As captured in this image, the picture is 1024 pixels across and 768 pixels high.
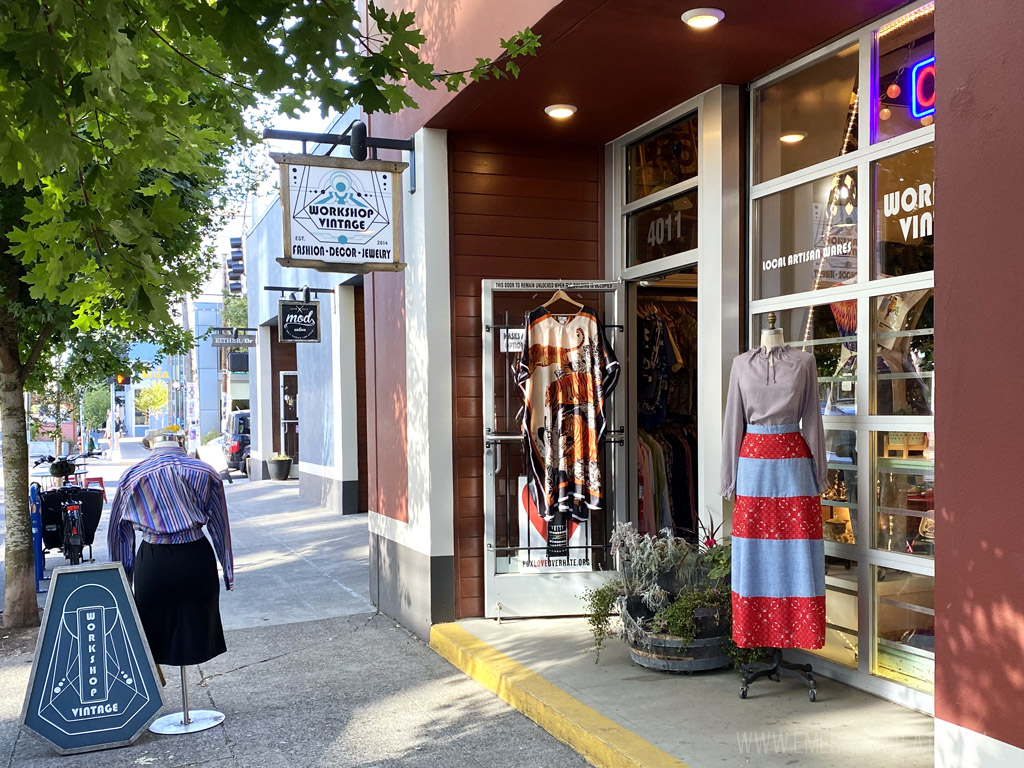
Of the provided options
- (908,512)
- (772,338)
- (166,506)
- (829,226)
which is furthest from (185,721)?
(829,226)

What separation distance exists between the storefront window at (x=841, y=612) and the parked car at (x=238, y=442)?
20.3 metres

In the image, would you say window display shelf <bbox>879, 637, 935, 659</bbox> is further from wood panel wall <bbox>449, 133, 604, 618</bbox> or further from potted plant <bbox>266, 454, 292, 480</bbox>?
potted plant <bbox>266, 454, 292, 480</bbox>

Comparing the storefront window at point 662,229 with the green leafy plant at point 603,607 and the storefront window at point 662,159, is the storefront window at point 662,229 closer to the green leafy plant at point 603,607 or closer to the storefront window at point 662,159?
the storefront window at point 662,159

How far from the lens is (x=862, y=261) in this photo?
15.0ft

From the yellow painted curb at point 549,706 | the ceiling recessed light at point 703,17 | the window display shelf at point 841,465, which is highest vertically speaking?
the ceiling recessed light at point 703,17

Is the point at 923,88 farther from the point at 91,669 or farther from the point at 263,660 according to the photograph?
the point at 263,660

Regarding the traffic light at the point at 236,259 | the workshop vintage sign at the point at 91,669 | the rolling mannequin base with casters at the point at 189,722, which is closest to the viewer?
the workshop vintage sign at the point at 91,669

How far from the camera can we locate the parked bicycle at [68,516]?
919 cm

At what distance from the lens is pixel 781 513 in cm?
443

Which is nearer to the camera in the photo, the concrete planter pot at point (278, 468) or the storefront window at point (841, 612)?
the storefront window at point (841, 612)

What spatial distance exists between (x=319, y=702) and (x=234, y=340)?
17.7m

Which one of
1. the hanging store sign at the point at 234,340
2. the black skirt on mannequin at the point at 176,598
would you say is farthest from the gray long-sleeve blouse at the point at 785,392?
the hanging store sign at the point at 234,340

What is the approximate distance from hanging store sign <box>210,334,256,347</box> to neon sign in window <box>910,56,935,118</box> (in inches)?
753

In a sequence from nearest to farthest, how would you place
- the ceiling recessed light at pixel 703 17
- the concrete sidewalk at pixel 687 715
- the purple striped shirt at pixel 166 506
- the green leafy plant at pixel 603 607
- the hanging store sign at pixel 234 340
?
the concrete sidewalk at pixel 687 715 → the ceiling recessed light at pixel 703 17 → the purple striped shirt at pixel 166 506 → the green leafy plant at pixel 603 607 → the hanging store sign at pixel 234 340
